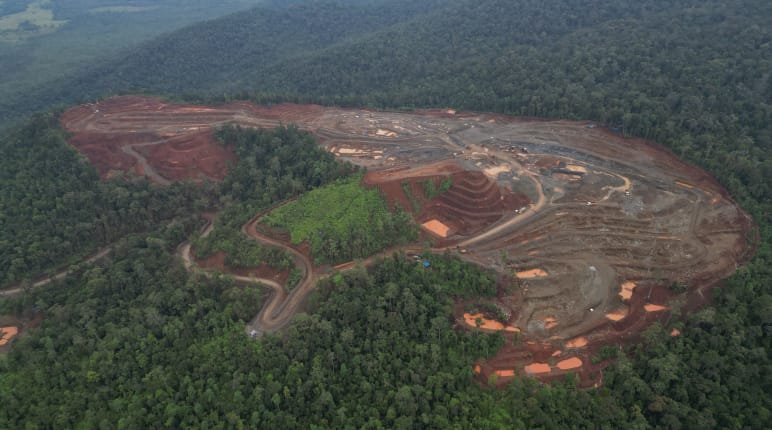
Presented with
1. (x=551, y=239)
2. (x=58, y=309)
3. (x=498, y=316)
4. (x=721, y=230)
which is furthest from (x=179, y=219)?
(x=721, y=230)

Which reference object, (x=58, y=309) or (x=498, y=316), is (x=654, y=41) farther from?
(x=58, y=309)

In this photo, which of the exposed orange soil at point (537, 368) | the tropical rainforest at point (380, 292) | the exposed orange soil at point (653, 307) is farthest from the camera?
the exposed orange soil at point (653, 307)

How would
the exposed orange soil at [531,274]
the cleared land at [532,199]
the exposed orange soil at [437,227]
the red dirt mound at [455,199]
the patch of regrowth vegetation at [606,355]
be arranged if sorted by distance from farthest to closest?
the red dirt mound at [455,199]
the exposed orange soil at [437,227]
the exposed orange soil at [531,274]
the cleared land at [532,199]
the patch of regrowth vegetation at [606,355]

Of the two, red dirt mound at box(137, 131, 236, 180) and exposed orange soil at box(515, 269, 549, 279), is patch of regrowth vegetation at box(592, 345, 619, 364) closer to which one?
exposed orange soil at box(515, 269, 549, 279)

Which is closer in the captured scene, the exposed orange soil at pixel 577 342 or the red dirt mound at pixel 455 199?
the exposed orange soil at pixel 577 342

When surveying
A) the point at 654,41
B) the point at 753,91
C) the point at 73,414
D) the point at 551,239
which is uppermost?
the point at 654,41

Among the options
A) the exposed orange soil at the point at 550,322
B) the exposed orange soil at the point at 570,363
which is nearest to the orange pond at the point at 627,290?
the exposed orange soil at the point at 550,322

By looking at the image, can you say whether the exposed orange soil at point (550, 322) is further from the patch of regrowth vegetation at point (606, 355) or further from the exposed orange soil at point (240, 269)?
the exposed orange soil at point (240, 269)

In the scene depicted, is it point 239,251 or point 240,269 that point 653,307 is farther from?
point 239,251
